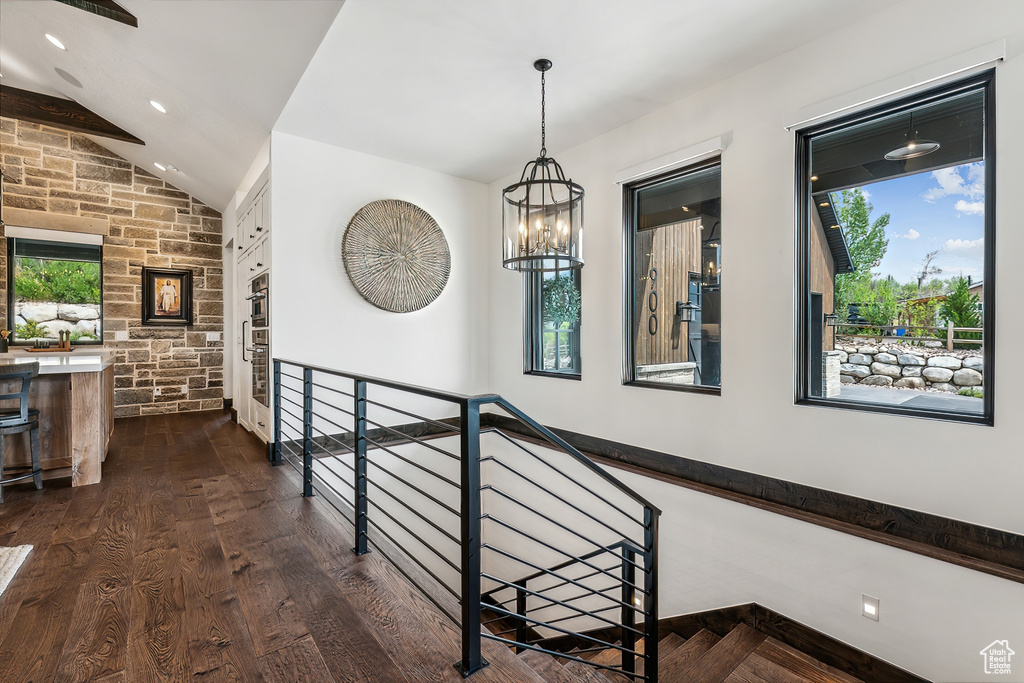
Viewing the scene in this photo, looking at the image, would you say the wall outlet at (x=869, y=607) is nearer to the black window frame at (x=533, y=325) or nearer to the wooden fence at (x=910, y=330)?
the wooden fence at (x=910, y=330)

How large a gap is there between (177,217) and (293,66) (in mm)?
4257

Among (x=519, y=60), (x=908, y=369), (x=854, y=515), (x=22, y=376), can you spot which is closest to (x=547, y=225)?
(x=519, y=60)

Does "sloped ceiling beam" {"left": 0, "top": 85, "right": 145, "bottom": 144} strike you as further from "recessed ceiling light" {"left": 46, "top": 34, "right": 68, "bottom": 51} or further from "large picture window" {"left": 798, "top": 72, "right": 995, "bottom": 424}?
"large picture window" {"left": 798, "top": 72, "right": 995, "bottom": 424}

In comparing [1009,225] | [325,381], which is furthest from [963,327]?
[325,381]

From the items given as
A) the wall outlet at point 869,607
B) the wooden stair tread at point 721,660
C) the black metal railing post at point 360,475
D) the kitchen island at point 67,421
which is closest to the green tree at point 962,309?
the wall outlet at point 869,607

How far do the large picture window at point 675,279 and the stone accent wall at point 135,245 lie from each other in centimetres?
536

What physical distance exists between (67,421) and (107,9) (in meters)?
2.56

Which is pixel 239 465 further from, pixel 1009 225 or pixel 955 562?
pixel 1009 225

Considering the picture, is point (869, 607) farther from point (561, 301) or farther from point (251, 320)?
point (251, 320)

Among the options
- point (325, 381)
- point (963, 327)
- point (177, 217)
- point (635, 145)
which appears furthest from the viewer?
point (177, 217)

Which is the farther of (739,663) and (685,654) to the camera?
(685,654)

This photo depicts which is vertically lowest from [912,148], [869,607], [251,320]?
[869,607]

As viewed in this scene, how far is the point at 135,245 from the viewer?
566cm

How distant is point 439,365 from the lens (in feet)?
14.8
